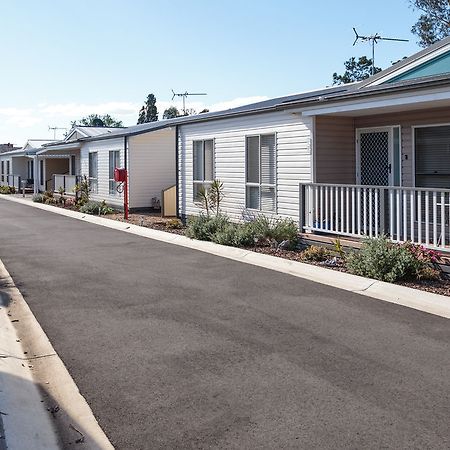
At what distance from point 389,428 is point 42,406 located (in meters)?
2.75

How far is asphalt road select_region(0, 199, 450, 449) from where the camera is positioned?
4250mm

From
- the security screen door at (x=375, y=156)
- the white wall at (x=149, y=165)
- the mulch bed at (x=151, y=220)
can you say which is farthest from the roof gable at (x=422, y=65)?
the white wall at (x=149, y=165)

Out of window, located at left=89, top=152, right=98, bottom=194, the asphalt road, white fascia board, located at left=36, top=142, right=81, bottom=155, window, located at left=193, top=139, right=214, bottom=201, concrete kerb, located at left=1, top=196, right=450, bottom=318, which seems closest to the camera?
the asphalt road

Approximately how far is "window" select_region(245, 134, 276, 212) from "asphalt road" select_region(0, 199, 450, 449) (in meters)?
4.61

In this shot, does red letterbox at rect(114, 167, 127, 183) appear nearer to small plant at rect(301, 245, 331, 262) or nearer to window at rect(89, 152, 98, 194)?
window at rect(89, 152, 98, 194)

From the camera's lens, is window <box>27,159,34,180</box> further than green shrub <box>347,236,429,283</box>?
Yes

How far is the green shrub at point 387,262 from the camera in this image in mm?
9359

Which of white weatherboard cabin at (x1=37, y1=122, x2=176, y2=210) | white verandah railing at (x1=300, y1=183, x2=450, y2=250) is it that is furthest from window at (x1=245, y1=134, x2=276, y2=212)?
white weatherboard cabin at (x1=37, y1=122, x2=176, y2=210)

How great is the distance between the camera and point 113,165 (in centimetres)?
2528

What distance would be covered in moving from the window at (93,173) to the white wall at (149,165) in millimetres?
4552

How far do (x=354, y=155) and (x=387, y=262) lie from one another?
504 cm

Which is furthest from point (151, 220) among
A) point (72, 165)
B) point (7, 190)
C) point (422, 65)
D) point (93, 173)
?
point (7, 190)

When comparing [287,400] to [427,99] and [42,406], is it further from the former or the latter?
[427,99]

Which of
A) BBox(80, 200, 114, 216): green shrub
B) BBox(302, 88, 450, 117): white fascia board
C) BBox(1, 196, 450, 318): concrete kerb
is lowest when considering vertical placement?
BBox(1, 196, 450, 318): concrete kerb
